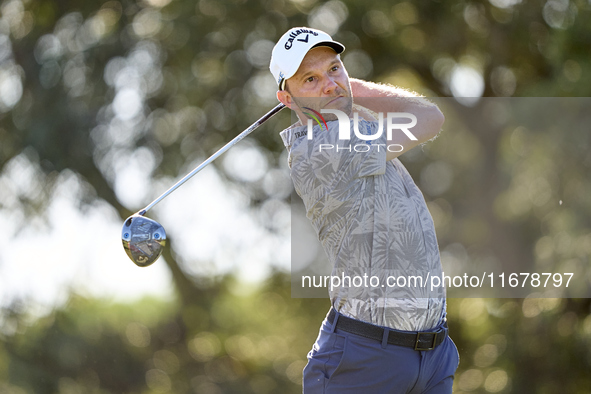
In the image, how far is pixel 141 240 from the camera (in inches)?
92.2

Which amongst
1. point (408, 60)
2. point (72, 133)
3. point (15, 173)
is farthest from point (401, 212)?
point (15, 173)

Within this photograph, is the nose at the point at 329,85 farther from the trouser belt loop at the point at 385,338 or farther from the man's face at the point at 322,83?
the trouser belt loop at the point at 385,338

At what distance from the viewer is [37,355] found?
6.77 meters

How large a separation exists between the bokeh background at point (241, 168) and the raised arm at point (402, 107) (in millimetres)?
3731

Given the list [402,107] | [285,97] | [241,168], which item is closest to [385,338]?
[402,107]

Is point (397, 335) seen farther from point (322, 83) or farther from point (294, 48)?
point (294, 48)

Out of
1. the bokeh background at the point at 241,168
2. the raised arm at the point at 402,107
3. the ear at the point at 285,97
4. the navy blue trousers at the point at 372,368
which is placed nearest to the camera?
the navy blue trousers at the point at 372,368

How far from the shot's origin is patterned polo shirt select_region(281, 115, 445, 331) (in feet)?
6.52

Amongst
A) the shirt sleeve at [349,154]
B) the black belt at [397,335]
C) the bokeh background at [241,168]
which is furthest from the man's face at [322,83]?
the bokeh background at [241,168]

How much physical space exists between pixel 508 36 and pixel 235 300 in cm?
327

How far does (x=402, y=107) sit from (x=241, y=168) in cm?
426

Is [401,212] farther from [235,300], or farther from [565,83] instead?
[235,300]

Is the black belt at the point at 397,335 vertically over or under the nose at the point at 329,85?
under

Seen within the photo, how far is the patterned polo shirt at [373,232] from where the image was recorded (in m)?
1.99
